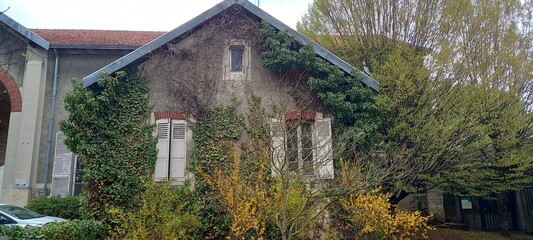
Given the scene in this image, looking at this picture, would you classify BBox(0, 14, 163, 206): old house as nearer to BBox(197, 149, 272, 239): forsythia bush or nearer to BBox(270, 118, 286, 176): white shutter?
BBox(270, 118, 286, 176): white shutter

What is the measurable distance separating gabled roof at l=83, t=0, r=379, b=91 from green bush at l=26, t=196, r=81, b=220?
16.9ft

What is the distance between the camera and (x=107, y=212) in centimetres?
1007

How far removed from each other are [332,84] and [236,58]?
2854 mm

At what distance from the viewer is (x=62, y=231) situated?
26.2 feet

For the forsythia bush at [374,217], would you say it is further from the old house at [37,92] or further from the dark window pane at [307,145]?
the old house at [37,92]

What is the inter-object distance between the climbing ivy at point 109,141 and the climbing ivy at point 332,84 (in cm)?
383

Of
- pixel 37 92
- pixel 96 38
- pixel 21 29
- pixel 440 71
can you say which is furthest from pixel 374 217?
pixel 21 29

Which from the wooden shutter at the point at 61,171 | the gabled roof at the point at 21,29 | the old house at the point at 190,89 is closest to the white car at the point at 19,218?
the wooden shutter at the point at 61,171

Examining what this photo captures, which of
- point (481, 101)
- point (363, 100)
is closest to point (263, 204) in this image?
point (363, 100)

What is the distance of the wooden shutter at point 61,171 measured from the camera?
14242mm

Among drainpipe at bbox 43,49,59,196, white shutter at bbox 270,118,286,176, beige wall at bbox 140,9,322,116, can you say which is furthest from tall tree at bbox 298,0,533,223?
drainpipe at bbox 43,49,59,196

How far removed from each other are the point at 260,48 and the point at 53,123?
8.46 metres

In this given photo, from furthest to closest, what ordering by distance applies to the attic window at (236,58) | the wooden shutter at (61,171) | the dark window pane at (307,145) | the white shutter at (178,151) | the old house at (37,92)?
the old house at (37,92) < the wooden shutter at (61,171) < the attic window at (236,58) < the white shutter at (178,151) < the dark window pane at (307,145)

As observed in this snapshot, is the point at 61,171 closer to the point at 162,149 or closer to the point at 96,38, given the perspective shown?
the point at 96,38
